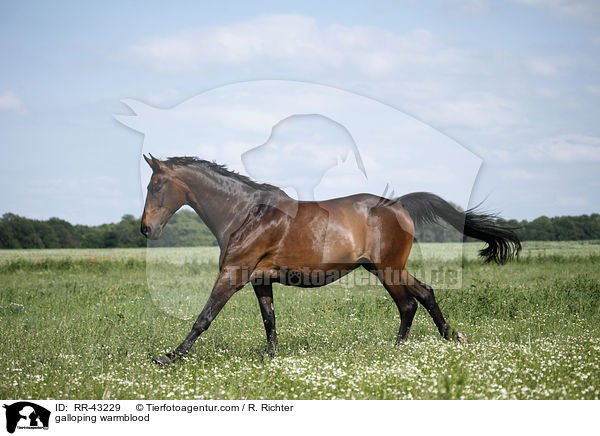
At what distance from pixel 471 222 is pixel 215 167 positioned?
367cm

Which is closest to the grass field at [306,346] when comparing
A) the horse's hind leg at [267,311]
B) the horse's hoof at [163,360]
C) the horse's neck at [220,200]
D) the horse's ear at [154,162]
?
the horse's hoof at [163,360]

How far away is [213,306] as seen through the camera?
17.5ft

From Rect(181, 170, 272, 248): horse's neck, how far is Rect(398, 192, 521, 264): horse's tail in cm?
225

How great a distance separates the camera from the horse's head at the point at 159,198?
532cm

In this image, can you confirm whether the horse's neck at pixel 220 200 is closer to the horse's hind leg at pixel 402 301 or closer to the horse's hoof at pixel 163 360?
the horse's hoof at pixel 163 360

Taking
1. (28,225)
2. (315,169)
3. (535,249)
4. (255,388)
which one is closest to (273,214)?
(315,169)

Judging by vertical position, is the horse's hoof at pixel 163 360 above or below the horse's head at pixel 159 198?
below

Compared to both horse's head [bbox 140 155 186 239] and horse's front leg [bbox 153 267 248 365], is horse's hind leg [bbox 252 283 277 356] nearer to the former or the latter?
horse's front leg [bbox 153 267 248 365]

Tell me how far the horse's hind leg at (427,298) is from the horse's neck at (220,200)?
2.24 m

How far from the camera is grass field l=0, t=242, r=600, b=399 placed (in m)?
4.43

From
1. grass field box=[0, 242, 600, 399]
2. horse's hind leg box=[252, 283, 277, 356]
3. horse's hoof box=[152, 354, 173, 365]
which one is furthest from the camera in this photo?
horse's hind leg box=[252, 283, 277, 356]
